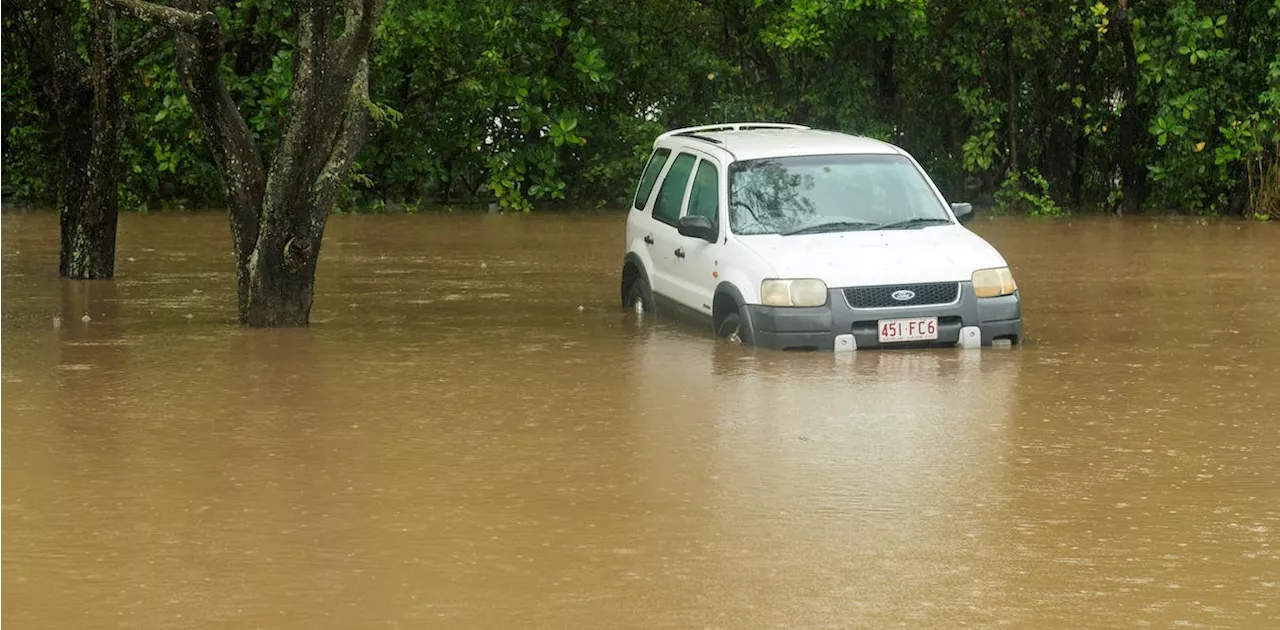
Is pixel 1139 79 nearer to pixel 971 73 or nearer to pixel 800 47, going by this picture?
pixel 971 73

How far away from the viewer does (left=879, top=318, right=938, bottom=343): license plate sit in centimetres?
1427

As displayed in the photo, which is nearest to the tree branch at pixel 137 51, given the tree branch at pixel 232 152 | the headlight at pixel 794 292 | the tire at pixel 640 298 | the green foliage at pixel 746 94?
the tree branch at pixel 232 152

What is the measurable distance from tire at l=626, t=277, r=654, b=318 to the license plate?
9.08 ft

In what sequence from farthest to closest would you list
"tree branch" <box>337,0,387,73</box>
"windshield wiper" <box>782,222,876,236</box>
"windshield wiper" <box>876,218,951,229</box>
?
"tree branch" <box>337,0,387,73</box>, "windshield wiper" <box>876,218,951,229</box>, "windshield wiper" <box>782,222,876,236</box>

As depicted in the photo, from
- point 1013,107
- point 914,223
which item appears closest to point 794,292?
point 914,223

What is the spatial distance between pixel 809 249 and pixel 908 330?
90 centimetres

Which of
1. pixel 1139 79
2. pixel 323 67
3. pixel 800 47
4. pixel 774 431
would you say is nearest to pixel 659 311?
pixel 323 67

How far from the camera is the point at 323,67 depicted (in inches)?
620

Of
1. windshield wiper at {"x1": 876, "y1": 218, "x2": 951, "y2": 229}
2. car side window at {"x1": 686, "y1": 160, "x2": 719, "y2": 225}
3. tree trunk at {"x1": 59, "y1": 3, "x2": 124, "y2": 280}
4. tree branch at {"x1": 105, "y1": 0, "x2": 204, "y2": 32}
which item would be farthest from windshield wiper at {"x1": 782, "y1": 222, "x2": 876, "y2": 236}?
tree trunk at {"x1": 59, "y1": 3, "x2": 124, "y2": 280}

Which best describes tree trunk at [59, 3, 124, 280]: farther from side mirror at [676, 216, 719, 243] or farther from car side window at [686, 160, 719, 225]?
side mirror at [676, 216, 719, 243]

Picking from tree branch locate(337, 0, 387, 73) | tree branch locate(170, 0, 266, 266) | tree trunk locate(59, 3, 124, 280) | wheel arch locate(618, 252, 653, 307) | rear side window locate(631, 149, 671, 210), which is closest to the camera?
tree branch locate(337, 0, 387, 73)

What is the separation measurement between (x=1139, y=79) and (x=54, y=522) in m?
21.9

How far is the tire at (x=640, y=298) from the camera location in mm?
16625

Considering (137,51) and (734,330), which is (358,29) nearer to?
(734,330)
